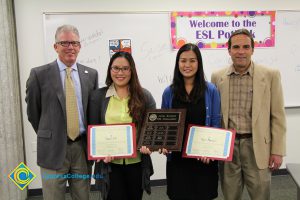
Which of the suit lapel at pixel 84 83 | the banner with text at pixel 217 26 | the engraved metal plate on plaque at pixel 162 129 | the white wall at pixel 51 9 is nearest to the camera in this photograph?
the engraved metal plate on plaque at pixel 162 129

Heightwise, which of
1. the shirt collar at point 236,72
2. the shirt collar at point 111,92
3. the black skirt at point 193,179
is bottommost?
the black skirt at point 193,179

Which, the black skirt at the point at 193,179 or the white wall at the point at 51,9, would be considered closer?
the black skirt at the point at 193,179

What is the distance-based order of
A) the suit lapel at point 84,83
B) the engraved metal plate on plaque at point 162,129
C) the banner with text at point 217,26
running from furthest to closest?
the banner with text at point 217,26 → the suit lapel at point 84,83 → the engraved metal plate on plaque at point 162,129

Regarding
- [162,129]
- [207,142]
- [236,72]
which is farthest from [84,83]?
[236,72]

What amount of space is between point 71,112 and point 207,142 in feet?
3.24

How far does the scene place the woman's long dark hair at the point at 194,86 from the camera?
2.02 metres

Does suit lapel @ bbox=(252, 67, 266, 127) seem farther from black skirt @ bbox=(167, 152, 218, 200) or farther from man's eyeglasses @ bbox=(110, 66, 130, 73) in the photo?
man's eyeglasses @ bbox=(110, 66, 130, 73)

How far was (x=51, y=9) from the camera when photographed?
336 centimetres

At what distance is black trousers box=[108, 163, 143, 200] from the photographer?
79.2 inches

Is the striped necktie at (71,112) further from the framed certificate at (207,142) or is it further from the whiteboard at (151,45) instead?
the whiteboard at (151,45)

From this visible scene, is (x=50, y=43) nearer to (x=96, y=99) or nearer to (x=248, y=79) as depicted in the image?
(x=96, y=99)

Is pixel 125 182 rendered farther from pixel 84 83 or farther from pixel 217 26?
pixel 217 26

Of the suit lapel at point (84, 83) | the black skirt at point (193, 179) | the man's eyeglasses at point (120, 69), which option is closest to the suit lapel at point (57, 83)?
the suit lapel at point (84, 83)

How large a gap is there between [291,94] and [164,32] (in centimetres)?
194
